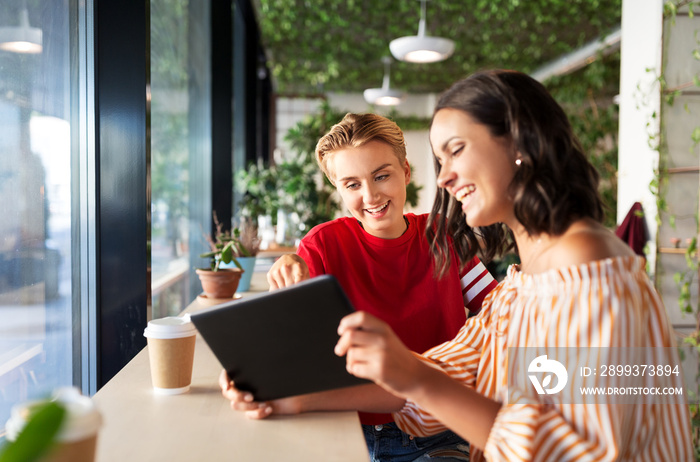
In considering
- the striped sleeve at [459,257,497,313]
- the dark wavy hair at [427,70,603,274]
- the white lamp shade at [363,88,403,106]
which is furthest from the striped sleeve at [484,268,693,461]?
the white lamp shade at [363,88,403,106]

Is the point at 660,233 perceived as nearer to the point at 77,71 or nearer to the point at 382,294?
the point at 382,294

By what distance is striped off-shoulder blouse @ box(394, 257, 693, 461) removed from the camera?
2.79 ft

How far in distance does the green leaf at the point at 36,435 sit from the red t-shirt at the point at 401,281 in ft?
3.70

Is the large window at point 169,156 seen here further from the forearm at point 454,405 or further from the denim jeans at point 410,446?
the forearm at point 454,405

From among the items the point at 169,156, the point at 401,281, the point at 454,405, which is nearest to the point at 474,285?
the point at 401,281

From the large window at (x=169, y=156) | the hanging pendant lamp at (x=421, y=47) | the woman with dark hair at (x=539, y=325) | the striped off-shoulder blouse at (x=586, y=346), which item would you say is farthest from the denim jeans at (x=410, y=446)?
the hanging pendant lamp at (x=421, y=47)

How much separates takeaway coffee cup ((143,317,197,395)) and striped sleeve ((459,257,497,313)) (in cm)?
74

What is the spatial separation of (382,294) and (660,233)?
225 cm

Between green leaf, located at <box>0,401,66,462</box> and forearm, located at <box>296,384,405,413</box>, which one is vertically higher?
green leaf, located at <box>0,401,66,462</box>

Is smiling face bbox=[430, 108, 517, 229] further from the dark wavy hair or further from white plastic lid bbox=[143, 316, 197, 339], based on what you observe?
white plastic lid bbox=[143, 316, 197, 339]

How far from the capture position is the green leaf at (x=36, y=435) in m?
0.35

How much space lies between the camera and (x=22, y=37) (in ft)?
3.93

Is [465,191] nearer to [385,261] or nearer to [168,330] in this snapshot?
[385,261]

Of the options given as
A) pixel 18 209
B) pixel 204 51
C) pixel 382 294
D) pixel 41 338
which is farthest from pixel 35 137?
pixel 204 51
